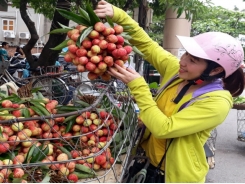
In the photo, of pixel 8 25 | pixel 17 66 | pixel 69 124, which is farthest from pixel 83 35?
pixel 8 25

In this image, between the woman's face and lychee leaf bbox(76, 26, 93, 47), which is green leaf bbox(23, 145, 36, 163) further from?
the woman's face

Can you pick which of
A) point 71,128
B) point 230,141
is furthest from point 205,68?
point 230,141

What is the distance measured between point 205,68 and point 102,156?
0.74 meters

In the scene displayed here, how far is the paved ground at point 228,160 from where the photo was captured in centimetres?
447

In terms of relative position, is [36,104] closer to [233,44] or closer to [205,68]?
[205,68]

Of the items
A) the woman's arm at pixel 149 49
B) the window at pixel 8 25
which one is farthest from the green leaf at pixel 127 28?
the window at pixel 8 25

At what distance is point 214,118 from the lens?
1.65 metres

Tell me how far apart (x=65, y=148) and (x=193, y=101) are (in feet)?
2.51

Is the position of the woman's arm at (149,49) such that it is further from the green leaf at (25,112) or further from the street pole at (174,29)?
the street pole at (174,29)

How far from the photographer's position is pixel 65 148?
1820 millimetres

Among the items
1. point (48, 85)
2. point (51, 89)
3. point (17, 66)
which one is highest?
point (48, 85)

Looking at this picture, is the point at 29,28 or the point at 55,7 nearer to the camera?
the point at 55,7

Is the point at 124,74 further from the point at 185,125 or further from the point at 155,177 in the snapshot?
the point at 155,177

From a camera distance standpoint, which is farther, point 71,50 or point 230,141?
point 230,141
